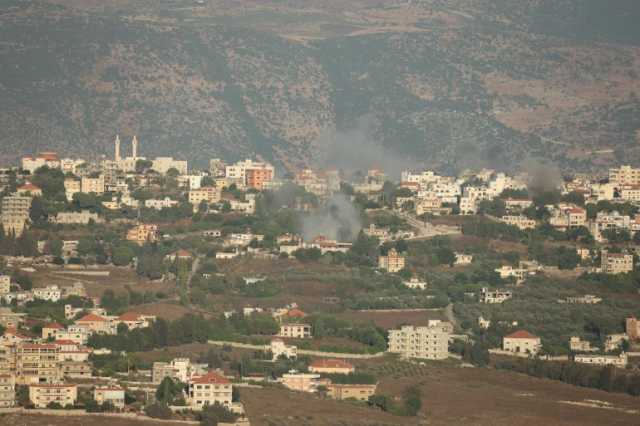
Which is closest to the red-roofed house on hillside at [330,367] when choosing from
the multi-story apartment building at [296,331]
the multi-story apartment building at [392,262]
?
the multi-story apartment building at [296,331]

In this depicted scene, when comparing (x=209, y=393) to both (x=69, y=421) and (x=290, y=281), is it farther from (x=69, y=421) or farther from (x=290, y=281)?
(x=290, y=281)

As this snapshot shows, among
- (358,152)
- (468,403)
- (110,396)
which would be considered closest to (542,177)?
(358,152)

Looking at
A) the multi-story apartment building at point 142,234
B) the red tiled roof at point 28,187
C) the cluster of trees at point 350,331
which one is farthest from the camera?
the red tiled roof at point 28,187

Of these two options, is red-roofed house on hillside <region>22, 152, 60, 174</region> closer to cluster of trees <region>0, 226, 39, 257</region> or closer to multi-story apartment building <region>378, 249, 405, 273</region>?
cluster of trees <region>0, 226, 39, 257</region>

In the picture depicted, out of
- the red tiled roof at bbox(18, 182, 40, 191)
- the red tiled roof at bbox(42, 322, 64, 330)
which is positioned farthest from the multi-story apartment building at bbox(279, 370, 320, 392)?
the red tiled roof at bbox(18, 182, 40, 191)

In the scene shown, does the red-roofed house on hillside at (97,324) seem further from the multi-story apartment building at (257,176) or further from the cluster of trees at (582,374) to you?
the multi-story apartment building at (257,176)
